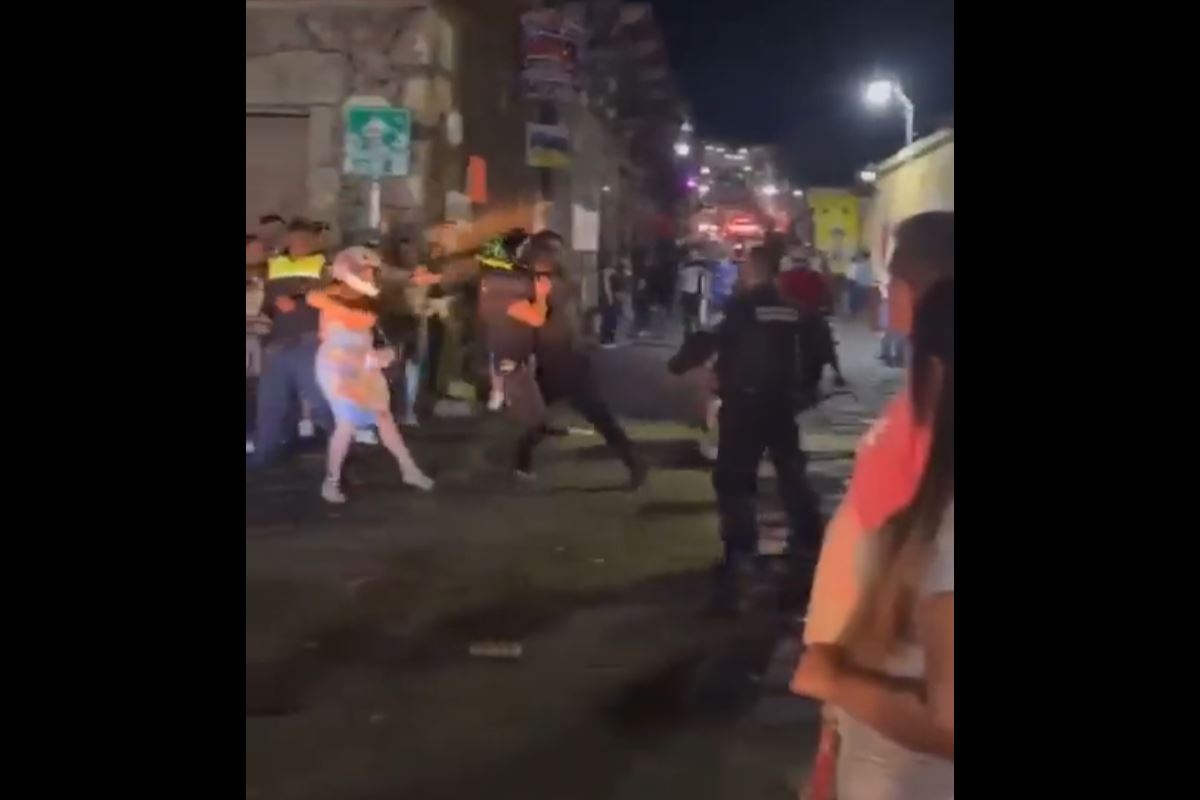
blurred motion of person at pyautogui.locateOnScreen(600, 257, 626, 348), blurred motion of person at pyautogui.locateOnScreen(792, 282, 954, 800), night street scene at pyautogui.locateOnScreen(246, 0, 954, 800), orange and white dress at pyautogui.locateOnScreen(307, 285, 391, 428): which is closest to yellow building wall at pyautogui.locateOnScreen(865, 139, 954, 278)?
night street scene at pyautogui.locateOnScreen(246, 0, 954, 800)

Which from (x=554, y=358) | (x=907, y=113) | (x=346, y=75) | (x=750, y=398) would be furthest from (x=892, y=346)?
(x=346, y=75)

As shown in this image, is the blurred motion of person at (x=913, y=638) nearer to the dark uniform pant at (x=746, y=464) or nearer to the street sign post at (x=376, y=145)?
the dark uniform pant at (x=746, y=464)

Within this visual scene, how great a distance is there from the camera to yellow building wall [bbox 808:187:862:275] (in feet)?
5.97

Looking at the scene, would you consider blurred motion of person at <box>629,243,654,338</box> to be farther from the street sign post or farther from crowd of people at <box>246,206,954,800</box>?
the street sign post

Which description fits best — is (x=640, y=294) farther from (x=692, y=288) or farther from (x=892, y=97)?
(x=892, y=97)

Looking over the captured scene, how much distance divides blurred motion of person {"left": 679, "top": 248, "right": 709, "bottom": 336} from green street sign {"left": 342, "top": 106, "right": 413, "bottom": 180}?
1.44 feet

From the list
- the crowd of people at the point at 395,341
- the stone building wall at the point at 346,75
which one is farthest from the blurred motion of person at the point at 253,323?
the stone building wall at the point at 346,75

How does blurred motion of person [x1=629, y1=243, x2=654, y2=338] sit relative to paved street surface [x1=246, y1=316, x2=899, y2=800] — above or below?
above

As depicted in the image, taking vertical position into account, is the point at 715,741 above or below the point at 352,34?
below
